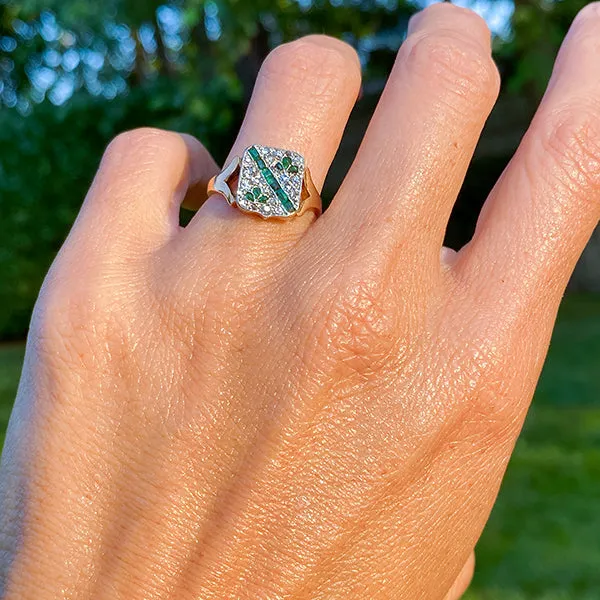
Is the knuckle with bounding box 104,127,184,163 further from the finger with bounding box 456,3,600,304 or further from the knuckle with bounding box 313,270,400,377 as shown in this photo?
the finger with bounding box 456,3,600,304

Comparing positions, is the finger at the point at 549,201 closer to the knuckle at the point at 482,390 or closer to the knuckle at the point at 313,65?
the knuckle at the point at 482,390

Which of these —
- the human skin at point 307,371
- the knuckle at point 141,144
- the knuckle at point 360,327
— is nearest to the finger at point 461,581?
the human skin at point 307,371

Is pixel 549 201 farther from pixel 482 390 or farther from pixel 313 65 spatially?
pixel 313 65

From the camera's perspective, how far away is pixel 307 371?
112 centimetres

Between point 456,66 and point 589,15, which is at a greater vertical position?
point 589,15

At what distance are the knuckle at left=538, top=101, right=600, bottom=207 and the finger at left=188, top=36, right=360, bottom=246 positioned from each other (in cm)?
36

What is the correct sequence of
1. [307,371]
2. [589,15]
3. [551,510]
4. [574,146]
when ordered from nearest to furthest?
[307,371]
[574,146]
[589,15]
[551,510]

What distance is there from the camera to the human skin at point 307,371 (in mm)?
1082

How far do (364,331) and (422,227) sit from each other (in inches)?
7.7

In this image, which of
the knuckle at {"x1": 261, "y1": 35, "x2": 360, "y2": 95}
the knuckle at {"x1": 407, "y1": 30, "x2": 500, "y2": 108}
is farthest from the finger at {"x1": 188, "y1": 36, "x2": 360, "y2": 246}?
the knuckle at {"x1": 407, "y1": 30, "x2": 500, "y2": 108}

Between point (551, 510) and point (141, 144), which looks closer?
point (141, 144)

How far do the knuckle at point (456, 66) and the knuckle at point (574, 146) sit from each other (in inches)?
4.8

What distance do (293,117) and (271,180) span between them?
0.15 meters

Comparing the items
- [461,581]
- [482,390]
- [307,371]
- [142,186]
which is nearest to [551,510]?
[461,581]
